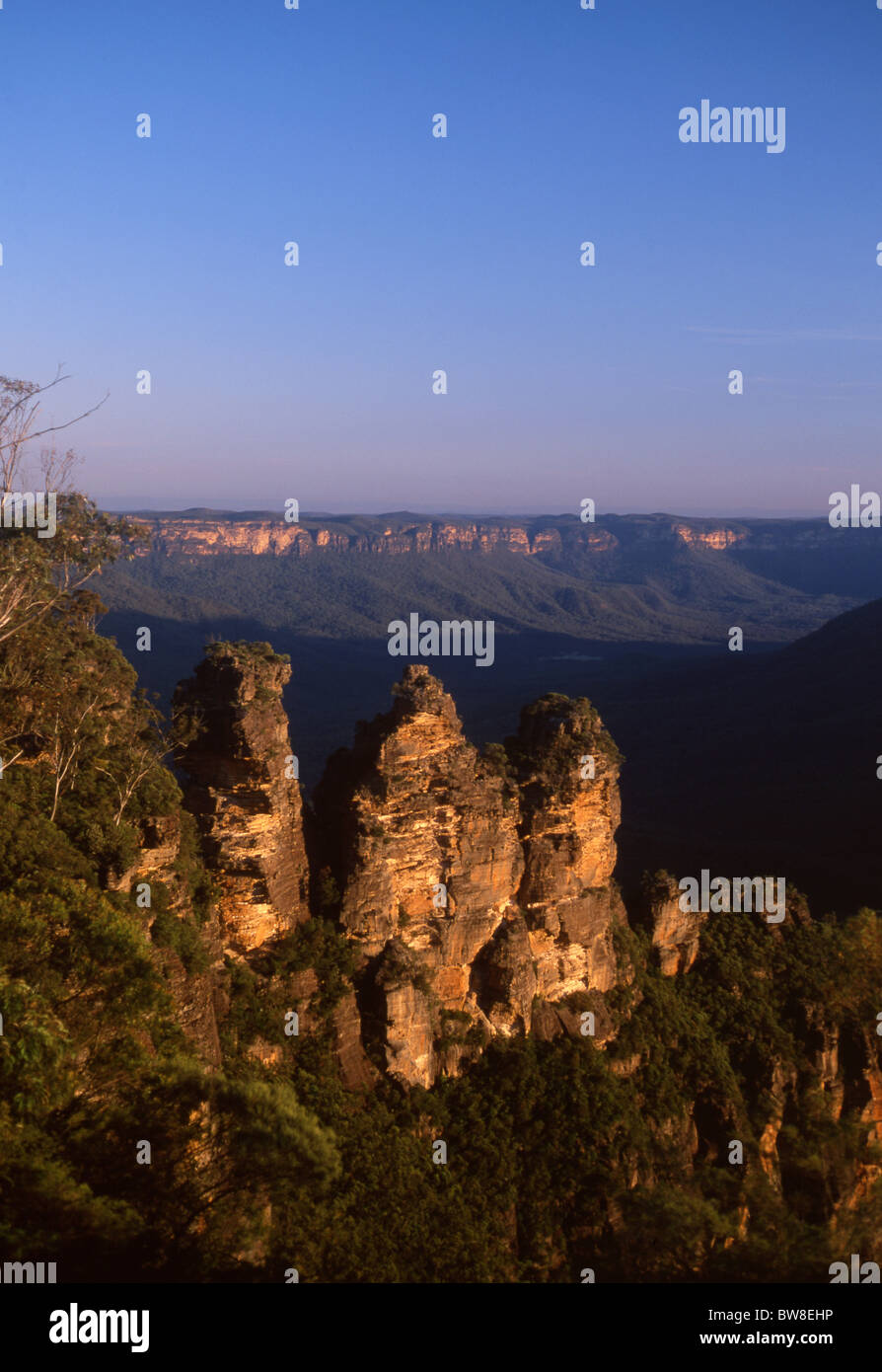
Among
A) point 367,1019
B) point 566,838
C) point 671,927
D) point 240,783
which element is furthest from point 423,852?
point 671,927

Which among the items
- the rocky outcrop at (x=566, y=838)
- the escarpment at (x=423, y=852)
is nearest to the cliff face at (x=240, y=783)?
the escarpment at (x=423, y=852)

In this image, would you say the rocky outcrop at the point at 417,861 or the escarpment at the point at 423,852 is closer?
the escarpment at the point at 423,852

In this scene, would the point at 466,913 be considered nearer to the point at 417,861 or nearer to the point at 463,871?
the point at 463,871

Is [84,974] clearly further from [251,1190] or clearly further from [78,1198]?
[251,1190]


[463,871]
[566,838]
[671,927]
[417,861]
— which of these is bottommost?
[671,927]

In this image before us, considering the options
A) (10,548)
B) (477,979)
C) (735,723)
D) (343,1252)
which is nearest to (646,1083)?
(477,979)

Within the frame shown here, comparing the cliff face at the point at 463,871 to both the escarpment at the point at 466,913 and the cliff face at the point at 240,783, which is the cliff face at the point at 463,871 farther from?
the cliff face at the point at 240,783
